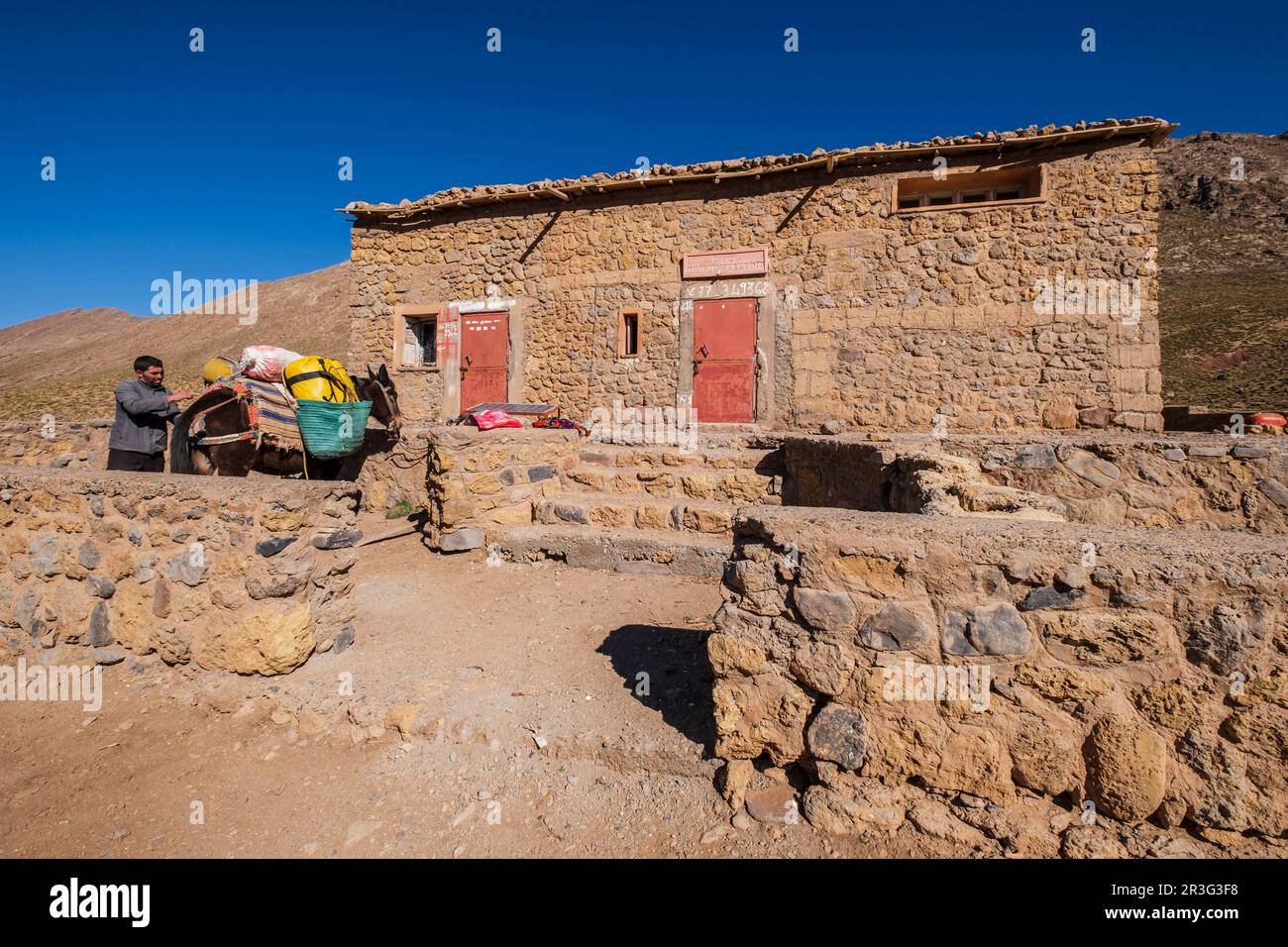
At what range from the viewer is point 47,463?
670cm

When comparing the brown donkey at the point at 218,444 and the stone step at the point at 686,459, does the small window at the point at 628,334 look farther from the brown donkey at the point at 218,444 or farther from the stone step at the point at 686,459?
the brown donkey at the point at 218,444

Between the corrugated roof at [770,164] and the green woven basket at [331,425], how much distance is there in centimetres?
602

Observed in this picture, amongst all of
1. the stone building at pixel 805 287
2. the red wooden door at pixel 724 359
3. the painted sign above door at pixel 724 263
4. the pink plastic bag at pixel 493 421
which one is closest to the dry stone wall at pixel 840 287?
the stone building at pixel 805 287

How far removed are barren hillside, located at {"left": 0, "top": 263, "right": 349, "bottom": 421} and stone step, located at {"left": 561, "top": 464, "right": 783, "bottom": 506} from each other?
1119 inches

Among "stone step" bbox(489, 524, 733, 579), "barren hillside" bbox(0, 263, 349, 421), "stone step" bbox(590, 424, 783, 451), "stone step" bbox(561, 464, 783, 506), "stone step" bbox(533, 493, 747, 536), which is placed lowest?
"stone step" bbox(489, 524, 733, 579)

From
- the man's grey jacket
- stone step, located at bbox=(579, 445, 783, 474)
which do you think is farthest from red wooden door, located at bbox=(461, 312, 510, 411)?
the man's grey jacket

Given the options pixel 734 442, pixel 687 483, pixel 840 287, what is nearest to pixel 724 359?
pixel 840 287

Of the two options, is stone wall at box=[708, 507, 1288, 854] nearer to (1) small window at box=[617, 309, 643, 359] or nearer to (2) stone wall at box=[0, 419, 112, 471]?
(2) stone wall at box=[0, 419, 112, 471]

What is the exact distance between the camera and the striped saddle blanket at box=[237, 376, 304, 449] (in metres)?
5.03

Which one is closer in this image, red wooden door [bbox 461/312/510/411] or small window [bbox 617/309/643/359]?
small window [bbox 617/309/643/359]

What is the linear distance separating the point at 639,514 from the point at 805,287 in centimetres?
558

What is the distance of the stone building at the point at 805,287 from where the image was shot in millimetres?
8328

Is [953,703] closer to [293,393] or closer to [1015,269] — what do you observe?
[293,393]
